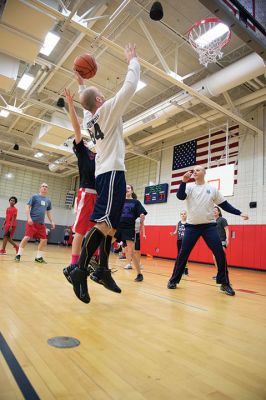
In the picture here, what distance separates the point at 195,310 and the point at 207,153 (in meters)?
10.3

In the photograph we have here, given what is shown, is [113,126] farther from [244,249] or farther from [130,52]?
[244,249]

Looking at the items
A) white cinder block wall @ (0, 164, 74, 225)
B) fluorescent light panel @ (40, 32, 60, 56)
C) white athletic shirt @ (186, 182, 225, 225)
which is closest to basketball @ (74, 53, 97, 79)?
white athletic shirt @ (186, 182, 225, 225)

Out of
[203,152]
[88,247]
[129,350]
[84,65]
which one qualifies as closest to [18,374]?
[129,350]

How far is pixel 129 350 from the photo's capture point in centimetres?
157

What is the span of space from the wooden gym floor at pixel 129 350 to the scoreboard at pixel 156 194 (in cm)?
1123

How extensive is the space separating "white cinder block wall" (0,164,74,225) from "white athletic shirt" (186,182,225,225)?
17.7 meters

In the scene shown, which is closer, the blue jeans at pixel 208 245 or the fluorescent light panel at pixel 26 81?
the blue jeans at pixel 208 245

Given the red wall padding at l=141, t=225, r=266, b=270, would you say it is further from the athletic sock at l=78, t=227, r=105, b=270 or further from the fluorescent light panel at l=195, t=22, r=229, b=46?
the athletic sock at l=78, t=227, r=105, b=270

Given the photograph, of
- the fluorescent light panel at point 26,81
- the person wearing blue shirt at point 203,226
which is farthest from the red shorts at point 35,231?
the fluorescent light panel at point 26,81

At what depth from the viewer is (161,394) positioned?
113 cm

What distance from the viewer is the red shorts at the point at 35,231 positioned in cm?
605

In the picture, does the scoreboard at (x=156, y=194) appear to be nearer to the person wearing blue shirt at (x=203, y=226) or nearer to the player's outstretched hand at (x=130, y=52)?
the person wearing blue shirt at (x=203, y=226)

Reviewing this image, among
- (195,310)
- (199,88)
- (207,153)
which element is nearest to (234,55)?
(199,88)

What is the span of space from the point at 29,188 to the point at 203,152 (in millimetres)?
13106
